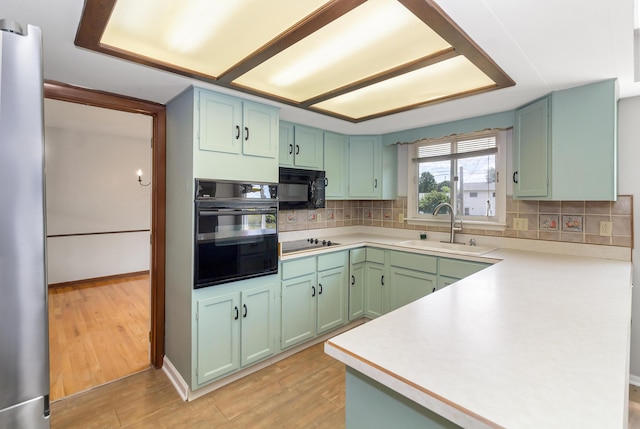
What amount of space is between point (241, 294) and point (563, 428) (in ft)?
6.62

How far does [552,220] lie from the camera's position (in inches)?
101

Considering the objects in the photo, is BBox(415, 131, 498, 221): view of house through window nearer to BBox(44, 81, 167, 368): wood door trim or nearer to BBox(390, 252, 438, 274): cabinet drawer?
BBox(390, 252, 438, 274): cabinet drawer

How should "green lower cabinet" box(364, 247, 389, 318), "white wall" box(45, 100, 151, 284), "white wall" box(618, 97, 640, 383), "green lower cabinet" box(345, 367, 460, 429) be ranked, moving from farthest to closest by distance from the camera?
"white wall" box(45, 100, 151, 284)
"green lower cabinet" box(364, 247, 389, 318)
"white wall" box(618, 97, 640, 383)
"green lower cabinet" box(345, 367, 460, 429)

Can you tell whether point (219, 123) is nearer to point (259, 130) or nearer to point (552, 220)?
point (259, 130)

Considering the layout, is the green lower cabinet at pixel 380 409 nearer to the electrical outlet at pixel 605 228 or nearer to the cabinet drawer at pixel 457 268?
the cabinet drawer at pixel 457 268

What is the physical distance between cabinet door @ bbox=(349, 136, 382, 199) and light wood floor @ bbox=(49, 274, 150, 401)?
268 cm

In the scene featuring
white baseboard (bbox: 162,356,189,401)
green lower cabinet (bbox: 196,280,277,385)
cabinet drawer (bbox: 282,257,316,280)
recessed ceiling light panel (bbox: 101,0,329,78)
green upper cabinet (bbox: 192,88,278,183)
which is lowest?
white baseboard (bbox: 162,356,189,401)

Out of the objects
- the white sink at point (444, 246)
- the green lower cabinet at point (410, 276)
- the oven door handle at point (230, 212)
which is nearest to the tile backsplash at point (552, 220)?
the white sink at point (444, 246)

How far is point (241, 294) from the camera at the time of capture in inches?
90.8

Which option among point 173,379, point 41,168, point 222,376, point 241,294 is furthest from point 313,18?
point 173,379

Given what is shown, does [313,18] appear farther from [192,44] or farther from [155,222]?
[155,222]

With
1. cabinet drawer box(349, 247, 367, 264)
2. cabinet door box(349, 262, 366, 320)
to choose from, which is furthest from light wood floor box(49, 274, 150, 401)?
cabinet drawer box(349, 247, 367, 264)

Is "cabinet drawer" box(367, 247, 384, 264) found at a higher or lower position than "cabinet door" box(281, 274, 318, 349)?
higher

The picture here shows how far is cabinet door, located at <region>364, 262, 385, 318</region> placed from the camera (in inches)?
124
